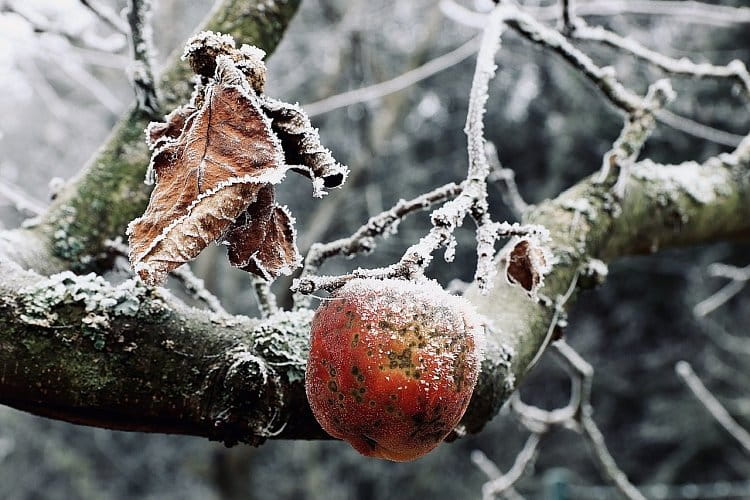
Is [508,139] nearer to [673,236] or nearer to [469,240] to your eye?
[469,240]

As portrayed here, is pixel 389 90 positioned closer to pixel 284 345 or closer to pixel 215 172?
pixel 284 345

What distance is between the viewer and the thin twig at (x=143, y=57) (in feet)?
2.97

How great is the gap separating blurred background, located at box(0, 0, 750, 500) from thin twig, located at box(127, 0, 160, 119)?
2752 millimetres

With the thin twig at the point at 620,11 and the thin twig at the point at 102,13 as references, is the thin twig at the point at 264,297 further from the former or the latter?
the thin twig at the point at 620,11

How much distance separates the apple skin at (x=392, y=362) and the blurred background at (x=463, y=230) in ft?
10.5

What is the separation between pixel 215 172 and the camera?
0.50 metres

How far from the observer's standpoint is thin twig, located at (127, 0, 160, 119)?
2.97 feet

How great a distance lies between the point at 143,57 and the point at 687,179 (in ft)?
2.69

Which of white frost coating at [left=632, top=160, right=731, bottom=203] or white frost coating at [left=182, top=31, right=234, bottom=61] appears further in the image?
white frost coating at [left=632, top=160, right=731, bottom=203]

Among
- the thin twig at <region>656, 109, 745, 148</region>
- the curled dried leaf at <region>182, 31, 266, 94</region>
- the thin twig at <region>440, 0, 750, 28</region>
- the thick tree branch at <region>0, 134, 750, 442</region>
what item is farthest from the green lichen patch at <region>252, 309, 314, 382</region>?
the thin twig at <region>656, 109, 745, 148</region>

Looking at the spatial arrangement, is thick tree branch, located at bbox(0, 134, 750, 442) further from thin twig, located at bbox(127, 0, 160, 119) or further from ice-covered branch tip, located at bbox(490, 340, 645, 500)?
ice-covered branch tip, located at bbox(490, 340, 645, 500)

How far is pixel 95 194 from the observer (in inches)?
36.8

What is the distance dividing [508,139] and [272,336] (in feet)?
13.1

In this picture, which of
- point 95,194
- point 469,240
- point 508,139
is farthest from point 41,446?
point 95,194
